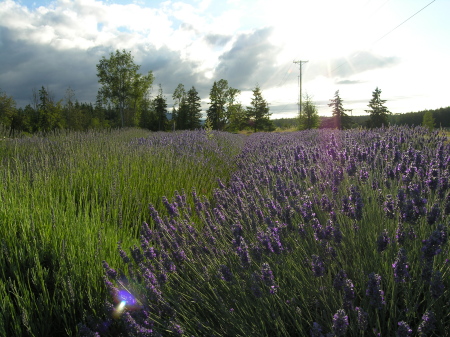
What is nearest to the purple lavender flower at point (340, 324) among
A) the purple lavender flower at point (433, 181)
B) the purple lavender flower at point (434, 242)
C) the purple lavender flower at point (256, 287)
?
the purple lavender flower at point (256, 287)

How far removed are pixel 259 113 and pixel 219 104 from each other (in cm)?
702

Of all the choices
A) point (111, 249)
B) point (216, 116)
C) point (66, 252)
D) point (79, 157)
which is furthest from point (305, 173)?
point (216, 116)

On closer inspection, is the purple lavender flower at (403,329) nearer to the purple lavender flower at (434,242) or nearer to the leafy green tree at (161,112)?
the purple lavender flower at (434,242)

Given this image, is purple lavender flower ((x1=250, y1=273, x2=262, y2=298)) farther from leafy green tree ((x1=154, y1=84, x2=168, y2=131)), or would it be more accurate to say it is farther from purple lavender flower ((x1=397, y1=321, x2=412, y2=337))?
leafy green tree ((x1=154, y1=84, x2=168, y2=131))

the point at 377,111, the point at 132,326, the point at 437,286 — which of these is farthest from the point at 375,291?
the point at 377,111

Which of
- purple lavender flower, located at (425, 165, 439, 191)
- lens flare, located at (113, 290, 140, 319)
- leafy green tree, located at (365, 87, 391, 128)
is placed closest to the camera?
lens flare, located at (113, 290, 140, 319)

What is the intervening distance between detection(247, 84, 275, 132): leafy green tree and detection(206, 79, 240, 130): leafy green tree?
16.1 ft

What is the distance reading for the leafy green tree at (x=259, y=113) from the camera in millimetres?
39872

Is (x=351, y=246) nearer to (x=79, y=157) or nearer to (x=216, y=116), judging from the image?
(x=79, y=157)

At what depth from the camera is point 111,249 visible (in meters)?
2.32

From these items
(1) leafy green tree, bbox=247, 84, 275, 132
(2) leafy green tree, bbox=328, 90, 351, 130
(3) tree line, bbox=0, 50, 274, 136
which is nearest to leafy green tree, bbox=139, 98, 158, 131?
(3) tree line, bbox=0, 50, 274, 136

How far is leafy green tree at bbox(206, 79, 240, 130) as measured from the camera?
140ft

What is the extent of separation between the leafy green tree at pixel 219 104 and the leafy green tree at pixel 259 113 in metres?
4.90

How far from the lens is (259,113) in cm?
4009
